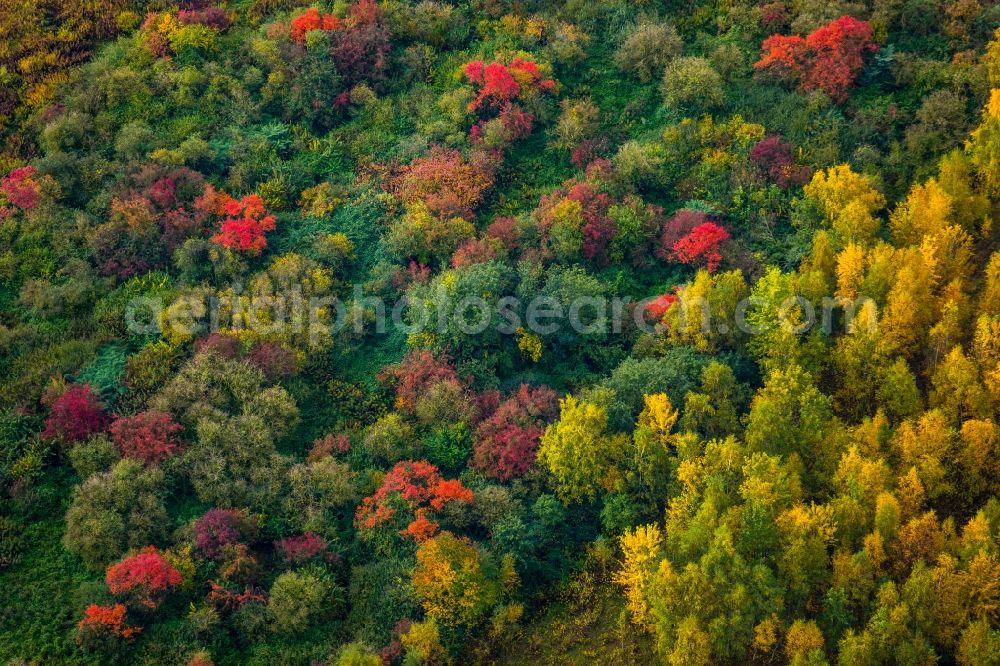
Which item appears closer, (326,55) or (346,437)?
(346,437)

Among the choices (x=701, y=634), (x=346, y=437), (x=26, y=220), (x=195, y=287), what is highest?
(x=26, y=220)

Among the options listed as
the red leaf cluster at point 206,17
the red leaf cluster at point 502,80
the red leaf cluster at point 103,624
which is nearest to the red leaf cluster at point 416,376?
the red leaf cluster at point 103,624

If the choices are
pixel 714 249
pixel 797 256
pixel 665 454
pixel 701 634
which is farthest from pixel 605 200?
pixel 701 634

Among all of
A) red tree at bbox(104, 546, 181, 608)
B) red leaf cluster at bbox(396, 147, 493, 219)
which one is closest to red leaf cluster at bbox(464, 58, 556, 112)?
red leaf cluster at bbox(396, 147, 493, 219)

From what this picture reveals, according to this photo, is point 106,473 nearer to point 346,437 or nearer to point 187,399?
point 187,399

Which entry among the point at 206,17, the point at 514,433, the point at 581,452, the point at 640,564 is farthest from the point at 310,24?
the point at 640,564

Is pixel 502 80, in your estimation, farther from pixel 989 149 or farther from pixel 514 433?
pixel 989 149

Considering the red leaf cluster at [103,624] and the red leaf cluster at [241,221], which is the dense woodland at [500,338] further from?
the red leaf cluster at [241,221]
